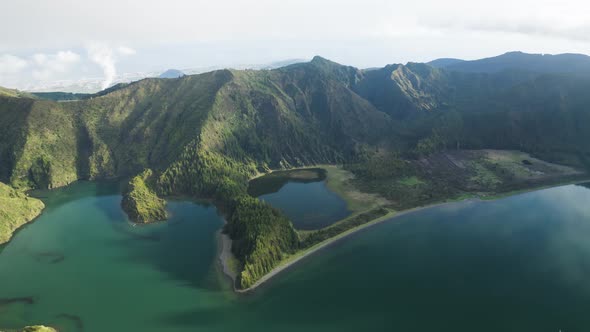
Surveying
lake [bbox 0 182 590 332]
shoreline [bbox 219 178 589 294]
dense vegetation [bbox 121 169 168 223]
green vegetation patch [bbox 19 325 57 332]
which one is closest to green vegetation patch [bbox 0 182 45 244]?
lake [bbox 0 182 590 332]

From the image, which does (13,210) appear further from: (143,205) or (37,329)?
(37,329)

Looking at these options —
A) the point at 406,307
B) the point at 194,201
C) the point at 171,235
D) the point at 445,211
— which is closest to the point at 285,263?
the point at 406,307

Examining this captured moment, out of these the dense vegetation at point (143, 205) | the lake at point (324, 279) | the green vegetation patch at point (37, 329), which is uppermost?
the dense vegetation at point (143, 205)

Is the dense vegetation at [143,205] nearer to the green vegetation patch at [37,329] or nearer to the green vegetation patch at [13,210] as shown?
the green vegetation patch at [13,210]

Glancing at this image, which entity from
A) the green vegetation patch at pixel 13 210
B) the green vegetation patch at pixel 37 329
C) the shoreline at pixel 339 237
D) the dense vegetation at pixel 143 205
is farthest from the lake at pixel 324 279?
the dense vegetation at pixel 143 205

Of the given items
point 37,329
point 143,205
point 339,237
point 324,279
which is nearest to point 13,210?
point 143,205
